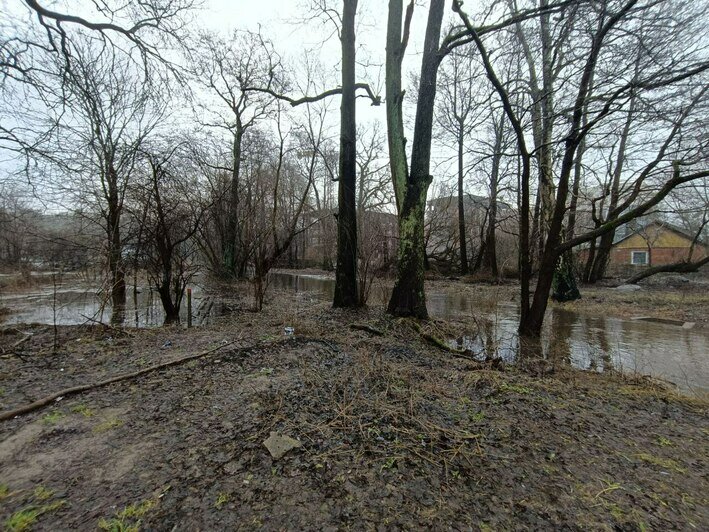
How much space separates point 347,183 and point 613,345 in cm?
599

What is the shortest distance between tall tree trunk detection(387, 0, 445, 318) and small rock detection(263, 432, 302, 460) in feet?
14.2

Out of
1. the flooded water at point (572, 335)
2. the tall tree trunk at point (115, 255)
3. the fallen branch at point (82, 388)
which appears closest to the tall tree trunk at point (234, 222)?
the tall tree trunk at point (115, 255)

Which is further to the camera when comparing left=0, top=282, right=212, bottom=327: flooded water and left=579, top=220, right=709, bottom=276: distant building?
→ left=579, top=220, right=709, bottom=276: distant building

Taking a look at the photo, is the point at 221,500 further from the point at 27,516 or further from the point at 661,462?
the point at 661,462

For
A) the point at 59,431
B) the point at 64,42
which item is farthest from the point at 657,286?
the point at 64,42

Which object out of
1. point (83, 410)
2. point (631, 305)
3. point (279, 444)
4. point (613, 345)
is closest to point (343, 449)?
point (279, 444)

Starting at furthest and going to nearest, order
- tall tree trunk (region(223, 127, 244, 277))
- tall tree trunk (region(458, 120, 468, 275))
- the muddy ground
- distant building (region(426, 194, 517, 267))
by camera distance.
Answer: distant building (region(426, 194, 517, 267)) → tall tree trunk (region(458, 120, 468, 275)) → tall tree trunk (region(223, 127, 244, 277)) → the muddy ground

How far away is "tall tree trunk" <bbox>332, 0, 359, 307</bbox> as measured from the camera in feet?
24.2

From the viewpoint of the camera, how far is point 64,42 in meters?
5.76

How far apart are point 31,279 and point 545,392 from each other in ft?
68.5

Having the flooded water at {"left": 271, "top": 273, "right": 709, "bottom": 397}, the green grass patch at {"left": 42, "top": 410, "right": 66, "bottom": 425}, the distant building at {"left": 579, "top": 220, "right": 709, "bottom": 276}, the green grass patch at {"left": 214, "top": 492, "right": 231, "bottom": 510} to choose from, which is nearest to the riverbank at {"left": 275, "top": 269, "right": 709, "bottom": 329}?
the flooded water at {"left": 271, "top": 273, "right": 709, "bottom": 397}

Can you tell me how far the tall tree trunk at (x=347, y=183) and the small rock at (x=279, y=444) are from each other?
5209 mm

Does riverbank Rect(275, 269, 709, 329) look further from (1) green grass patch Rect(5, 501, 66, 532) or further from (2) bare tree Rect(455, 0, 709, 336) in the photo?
(1) green grass patch Rect(5, 501, 66, 532)

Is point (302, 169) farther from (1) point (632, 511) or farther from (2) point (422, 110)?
(1) point (632, 511)
